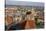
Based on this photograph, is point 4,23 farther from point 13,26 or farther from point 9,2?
point 9,2

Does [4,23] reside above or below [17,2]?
below

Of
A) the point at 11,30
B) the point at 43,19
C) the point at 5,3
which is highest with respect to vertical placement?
the point at 5,3

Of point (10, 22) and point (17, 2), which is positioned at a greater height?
point (17, 2)

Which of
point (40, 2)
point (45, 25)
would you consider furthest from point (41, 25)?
point (40, 2)

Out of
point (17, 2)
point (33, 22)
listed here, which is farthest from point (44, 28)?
point (17, 2)

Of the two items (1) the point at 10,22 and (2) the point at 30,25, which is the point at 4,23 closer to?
(1) the point at 10,22

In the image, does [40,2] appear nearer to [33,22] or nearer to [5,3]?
[33,22]

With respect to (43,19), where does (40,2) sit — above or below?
above

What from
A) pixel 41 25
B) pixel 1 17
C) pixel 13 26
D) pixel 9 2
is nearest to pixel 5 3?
pixel 9 2
